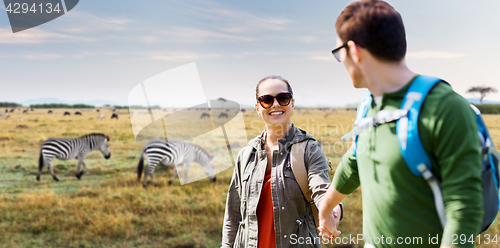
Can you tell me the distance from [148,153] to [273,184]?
1517cm

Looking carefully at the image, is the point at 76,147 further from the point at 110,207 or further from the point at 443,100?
the point at 443,100

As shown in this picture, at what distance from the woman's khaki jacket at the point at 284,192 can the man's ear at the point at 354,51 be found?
1.15 m

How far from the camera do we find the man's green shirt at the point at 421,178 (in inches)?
49.8

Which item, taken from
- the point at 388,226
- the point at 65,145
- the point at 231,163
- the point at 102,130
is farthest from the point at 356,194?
the point at 102,130

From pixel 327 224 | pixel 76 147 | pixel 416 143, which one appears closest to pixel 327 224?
pixel 327 224

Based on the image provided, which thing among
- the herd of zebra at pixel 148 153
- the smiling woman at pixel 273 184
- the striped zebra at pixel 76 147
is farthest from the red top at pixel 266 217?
the striped zebra at pixel 76 147

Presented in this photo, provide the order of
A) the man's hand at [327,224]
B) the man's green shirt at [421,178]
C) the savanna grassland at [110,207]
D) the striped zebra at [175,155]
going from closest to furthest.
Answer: the man's green shirt at [421,178]
the man's hand at [327,224]
the savanna grassland at [110,207]
the striped zebra at [175,155]

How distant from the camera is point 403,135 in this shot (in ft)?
4.53

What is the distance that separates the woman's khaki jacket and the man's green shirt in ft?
2.51

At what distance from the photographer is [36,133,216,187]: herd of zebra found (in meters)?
16.6

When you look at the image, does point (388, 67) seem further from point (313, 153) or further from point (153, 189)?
point (153, 189)

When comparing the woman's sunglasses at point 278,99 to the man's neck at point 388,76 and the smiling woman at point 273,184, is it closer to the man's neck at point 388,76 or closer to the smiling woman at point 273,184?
the smiling woman at point 273,184

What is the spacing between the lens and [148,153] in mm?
16734

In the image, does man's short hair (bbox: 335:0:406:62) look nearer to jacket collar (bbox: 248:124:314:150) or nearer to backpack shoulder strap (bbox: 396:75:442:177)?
backpack shoulder strap (bbox: 396:75:442:177)
